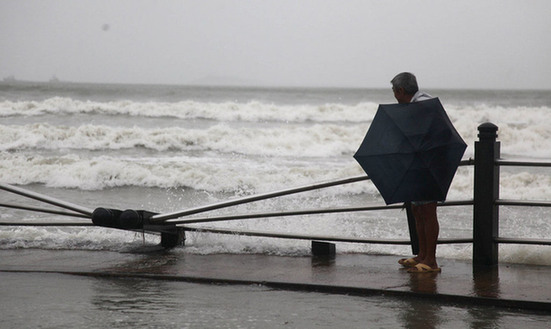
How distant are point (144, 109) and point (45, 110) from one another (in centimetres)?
532

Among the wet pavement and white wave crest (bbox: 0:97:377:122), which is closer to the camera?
the wet pavement

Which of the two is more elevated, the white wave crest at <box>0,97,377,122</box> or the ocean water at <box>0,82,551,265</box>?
the white wave crest at <box>0,97,377,122</box>

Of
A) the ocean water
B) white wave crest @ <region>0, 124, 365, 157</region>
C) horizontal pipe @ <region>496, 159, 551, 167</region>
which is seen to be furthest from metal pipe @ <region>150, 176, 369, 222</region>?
white wave crest @ <region>0, 124, 365, 157</region>

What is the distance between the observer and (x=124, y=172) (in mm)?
18609

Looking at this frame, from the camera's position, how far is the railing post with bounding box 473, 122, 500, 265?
6273mm

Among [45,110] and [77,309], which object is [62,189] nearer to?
[77,309]

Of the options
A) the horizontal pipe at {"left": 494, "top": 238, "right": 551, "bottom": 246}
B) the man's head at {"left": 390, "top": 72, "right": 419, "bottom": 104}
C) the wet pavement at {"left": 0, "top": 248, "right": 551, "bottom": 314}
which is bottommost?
the wet pavement at {"left": 0, "top": 248, "right": 551, "bottom": 314}

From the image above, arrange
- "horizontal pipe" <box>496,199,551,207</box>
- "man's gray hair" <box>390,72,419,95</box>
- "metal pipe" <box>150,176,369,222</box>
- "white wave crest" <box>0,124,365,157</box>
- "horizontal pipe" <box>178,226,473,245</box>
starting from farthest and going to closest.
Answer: "white wave crest" <box>0,124,365,157</box> → "metal pipe" <box>150,176,369,222</box> → "horizontal pipe" <box>178,226,473,245</box> → "horizontal pipe" <box>496,199,551,207</box> → "man's gray hair" <box>390,72,419,95</box>

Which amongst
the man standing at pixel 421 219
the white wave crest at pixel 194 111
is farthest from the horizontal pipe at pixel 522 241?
the white wave crest at pixel 194 111

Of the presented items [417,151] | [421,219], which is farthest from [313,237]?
[417,151]

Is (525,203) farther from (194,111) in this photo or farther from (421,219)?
(194,111)

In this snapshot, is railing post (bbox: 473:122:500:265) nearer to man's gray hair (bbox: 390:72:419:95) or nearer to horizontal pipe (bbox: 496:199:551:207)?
horizontal pipe (bbox: 496:199:551:207)

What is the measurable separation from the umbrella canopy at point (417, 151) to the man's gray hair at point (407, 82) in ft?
0.65

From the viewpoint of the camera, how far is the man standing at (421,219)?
5.98 meters
